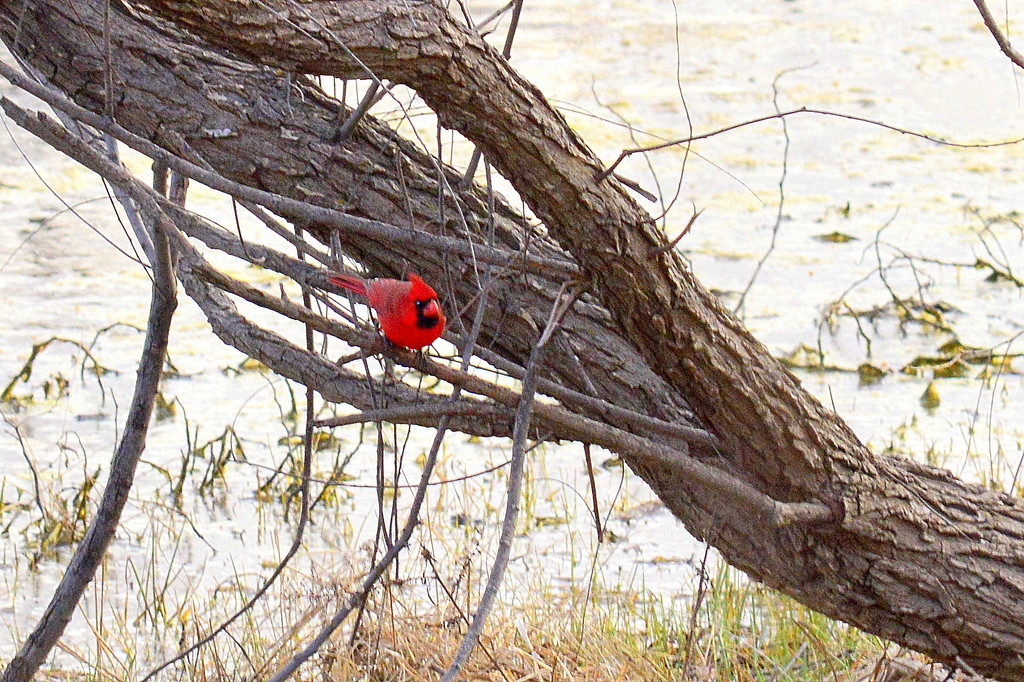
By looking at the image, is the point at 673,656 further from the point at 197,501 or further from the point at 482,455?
the point at 197,501

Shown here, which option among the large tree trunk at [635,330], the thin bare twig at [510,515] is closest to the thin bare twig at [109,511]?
the large tree trunk at [635,330]

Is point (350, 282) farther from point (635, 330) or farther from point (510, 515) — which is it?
point (510, 515)

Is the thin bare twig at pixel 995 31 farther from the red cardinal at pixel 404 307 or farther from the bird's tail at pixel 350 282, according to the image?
the bird's tail at pixel 350 282

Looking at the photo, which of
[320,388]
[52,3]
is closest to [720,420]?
[320,388]

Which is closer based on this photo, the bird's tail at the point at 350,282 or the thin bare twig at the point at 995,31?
the thin bare twig at the point at 995,31

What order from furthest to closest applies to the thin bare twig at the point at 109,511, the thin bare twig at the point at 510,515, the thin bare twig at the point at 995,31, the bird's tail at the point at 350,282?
1. the thin bare twig at the point at 109,511
2. the bird's tail at the point at 350,282
3. the thin bare twig at the point at 995,31
4. the thin bare twig at the point at 510,515

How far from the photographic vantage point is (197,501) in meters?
3.42

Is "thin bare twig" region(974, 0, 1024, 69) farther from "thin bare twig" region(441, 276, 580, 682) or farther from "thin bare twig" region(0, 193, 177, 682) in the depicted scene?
"thin bare twig" region(0, 193, 177, 682)

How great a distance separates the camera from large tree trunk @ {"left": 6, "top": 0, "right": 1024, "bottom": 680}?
1632mm

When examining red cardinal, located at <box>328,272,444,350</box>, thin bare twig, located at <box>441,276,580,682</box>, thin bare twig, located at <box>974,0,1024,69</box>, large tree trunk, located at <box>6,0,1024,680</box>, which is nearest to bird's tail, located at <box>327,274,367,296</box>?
red cardinal, located at <box>328,272,444,350</box>

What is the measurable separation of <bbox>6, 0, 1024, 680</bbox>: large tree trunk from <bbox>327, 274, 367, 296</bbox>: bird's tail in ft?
0.37

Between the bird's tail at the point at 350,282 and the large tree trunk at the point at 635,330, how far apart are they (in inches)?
4.5

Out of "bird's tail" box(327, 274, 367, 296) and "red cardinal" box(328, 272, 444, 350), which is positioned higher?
"bird's tail" box(327, 274, 367, 296)

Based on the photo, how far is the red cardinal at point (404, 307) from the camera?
1.73 m
